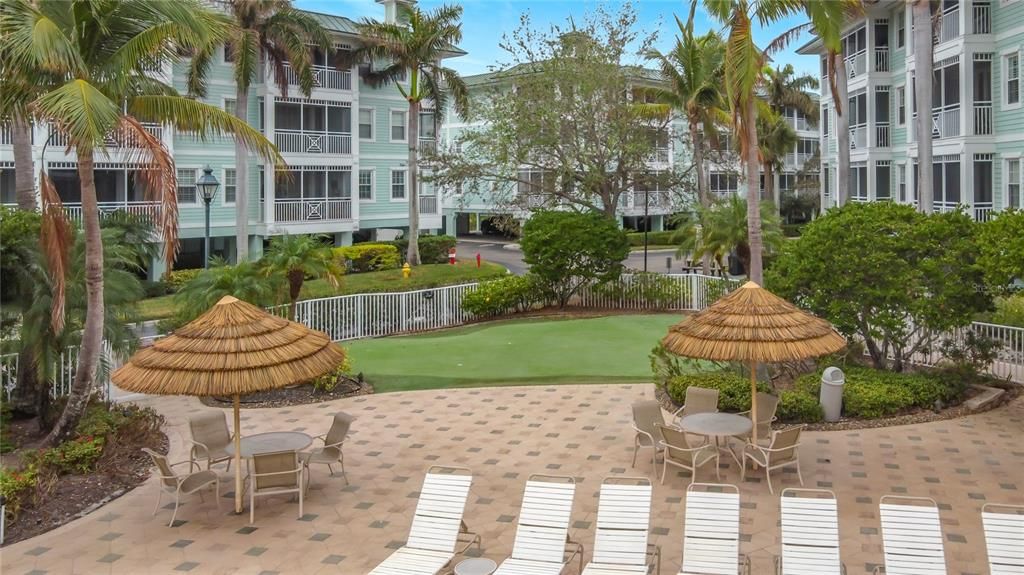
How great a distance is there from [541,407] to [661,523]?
5.70 m

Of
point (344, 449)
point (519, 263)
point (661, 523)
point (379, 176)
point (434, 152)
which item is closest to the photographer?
point (661, 523)

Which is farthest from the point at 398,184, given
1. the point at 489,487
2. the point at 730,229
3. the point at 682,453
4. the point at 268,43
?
the point at 682,453

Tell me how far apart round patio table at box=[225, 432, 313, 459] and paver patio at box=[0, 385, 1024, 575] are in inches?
25.2

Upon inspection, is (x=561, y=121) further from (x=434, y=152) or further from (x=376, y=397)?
(x=376, y=397)

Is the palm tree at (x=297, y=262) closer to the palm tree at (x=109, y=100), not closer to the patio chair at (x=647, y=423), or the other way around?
the palm tree at (x=109, y=100)

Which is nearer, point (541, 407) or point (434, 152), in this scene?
point (541, 407)

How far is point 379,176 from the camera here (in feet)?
134

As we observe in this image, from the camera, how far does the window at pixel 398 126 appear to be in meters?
41.3

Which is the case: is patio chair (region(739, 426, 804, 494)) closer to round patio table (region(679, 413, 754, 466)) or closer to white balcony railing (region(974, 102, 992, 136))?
round patio table (region(679, 413, 754, 466))

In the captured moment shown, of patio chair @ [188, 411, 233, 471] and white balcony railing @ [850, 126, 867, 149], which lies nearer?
patio chair @ [188, 411, 233, 471]

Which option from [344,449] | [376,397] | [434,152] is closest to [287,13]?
[434,152]

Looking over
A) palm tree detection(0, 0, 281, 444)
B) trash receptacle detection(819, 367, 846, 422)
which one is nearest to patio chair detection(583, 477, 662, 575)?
trash receptacle detection(819, 367, 846, 422)

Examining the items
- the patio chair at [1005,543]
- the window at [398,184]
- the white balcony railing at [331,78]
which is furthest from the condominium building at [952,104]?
the white balcony railing at [331,78]

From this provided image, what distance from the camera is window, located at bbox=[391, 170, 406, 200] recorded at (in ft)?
137
